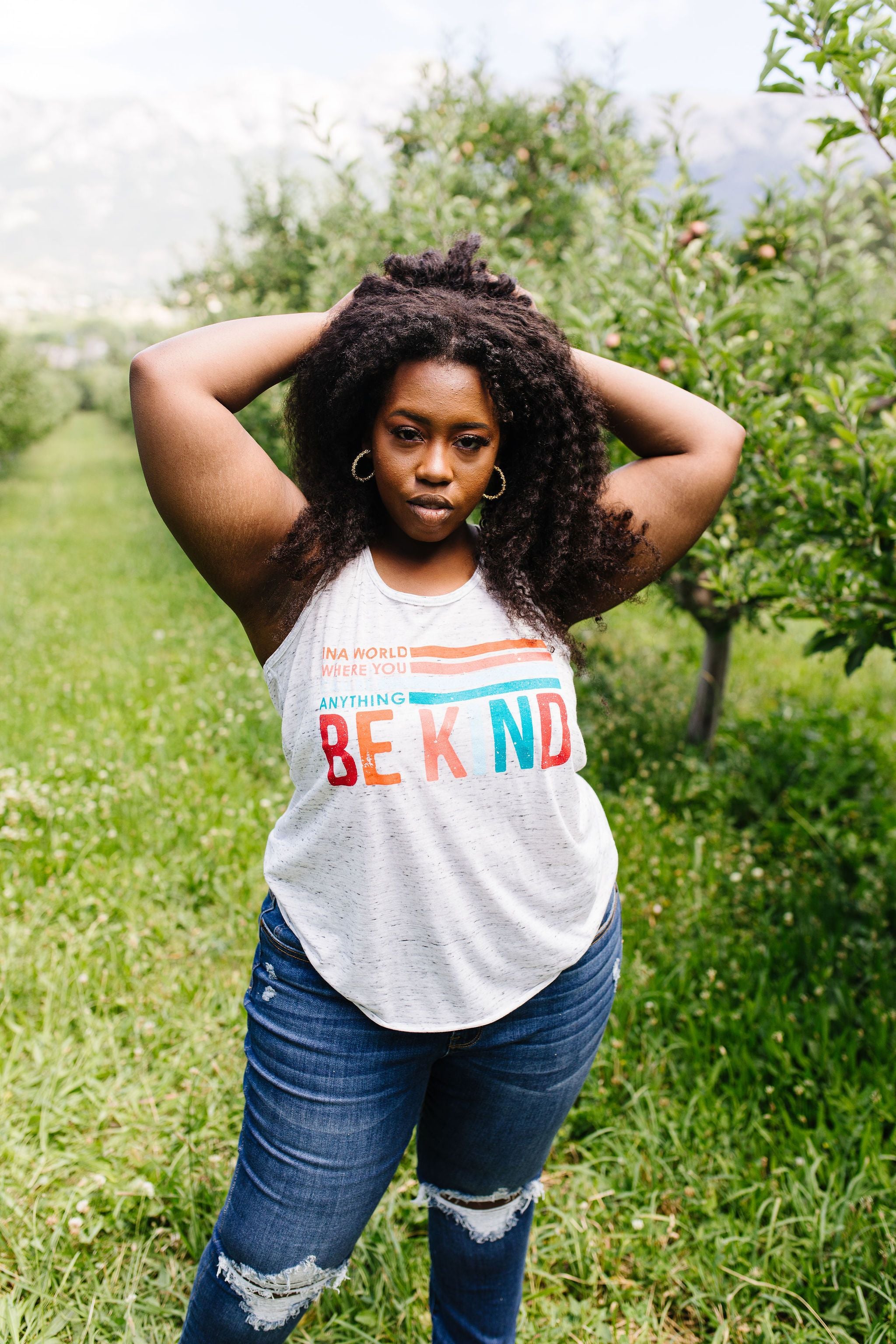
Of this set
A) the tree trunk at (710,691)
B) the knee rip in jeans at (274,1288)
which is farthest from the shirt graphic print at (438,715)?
the tree trunk at (710,691)

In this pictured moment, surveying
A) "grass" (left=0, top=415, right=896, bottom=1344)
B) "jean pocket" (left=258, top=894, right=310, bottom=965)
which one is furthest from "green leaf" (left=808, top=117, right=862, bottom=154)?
"jean pocket" (left=258, top=894, right=310, bottom=965)

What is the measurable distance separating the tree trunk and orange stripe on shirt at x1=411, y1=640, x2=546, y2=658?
316cm

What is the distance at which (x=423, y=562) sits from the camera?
58.4 inches

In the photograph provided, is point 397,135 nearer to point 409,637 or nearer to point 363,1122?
point 409,637

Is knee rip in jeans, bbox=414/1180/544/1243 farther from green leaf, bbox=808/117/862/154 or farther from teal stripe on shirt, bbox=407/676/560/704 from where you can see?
green leaf, bbox=808/117/862/154

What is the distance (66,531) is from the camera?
11.7m

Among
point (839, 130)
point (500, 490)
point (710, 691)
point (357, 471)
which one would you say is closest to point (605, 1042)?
point (500, 490)

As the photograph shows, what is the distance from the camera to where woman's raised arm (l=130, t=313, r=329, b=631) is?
1.35 metres

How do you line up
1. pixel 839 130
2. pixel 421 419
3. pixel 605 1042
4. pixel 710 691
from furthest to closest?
pixel 710 691 < pixel 605 1042 < pixel 839 130 < pixel 421 419

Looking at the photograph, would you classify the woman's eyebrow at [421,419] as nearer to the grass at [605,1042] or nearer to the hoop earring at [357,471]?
the hoop earring at [357,471]

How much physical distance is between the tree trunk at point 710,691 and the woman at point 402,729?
3.08m

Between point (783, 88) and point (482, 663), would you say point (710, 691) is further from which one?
point (482, 663)

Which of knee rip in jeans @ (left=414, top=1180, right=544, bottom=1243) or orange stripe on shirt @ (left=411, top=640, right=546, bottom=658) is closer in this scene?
orange stripe on shirt @ (left=411, top=640, right=546, bottom=658)

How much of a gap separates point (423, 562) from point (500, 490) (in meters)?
0.21
